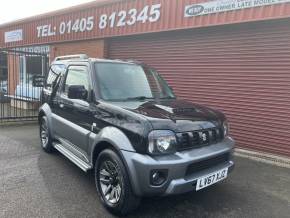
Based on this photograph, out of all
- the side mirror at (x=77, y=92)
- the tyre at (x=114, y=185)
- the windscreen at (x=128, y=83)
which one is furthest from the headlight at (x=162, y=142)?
the side mirror at (x=77, y=92)

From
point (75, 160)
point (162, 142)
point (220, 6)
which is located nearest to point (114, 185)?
point (162, 142)

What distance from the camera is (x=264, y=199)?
4332 mm

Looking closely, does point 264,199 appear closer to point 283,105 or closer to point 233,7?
point 283,105

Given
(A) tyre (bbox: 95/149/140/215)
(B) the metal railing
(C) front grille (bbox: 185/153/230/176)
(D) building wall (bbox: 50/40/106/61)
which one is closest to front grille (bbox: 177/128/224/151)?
(C) front grille (bbox: 185/153/230/176)

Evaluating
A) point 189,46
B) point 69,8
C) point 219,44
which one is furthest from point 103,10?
point 219,44

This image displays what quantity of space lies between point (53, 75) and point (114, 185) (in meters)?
3.37

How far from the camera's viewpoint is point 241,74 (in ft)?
23.2

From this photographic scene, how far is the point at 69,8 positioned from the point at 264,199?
10.1m

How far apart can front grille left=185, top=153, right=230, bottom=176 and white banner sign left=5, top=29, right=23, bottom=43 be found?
13745 millimetres

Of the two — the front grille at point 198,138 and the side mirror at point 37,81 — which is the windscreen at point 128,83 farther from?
the side mirror at point 37,81

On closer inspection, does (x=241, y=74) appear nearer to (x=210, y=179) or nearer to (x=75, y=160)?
(x=210, y=179)

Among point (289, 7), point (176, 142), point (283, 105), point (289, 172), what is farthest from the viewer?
point (283, 105)

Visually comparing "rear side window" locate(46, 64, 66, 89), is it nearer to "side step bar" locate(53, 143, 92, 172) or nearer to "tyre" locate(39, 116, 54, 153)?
"tyre" locate(39, 116, 54, 153)

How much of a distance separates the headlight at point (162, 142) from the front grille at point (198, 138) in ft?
0.33
